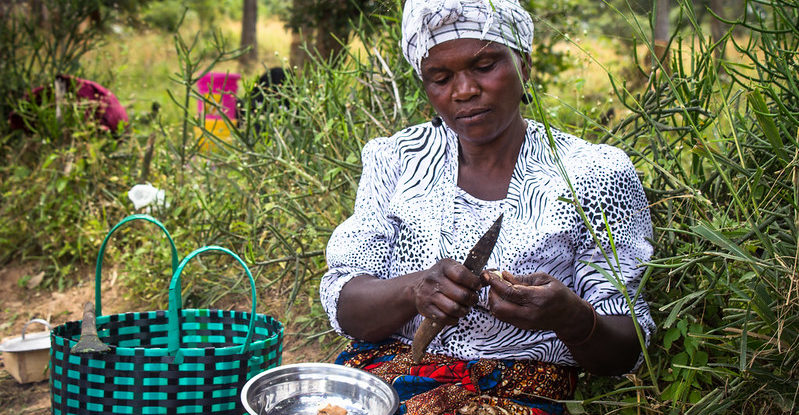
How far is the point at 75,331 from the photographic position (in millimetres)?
2184

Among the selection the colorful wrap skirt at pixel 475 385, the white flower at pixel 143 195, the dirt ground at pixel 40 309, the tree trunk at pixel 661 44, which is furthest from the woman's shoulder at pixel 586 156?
the white flower at pixel 143 195

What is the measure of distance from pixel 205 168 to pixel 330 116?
0.83 m

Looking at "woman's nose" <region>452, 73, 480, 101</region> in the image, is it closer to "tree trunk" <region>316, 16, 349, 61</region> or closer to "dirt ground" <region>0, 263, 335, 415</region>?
"dirt ground" <region>0, 263, 335, 415</region>

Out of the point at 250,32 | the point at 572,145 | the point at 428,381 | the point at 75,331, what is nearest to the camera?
the point at 428,381

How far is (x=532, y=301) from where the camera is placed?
1.58m

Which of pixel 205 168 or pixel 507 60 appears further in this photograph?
pixel 205 168

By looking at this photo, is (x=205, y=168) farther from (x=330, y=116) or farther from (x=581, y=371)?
(x=581, y=371)

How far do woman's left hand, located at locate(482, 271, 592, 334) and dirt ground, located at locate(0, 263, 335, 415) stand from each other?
1.61 metres

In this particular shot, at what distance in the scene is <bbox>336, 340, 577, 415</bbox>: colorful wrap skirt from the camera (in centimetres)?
176

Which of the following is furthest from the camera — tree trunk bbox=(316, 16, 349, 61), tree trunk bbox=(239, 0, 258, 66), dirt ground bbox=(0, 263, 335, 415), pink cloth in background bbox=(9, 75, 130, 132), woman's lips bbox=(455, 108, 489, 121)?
tree trunk bbox=(239, 0, 258, 66)

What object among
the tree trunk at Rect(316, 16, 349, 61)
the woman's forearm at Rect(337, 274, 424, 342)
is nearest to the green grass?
the woman's forearm at Rect(337, 274, 424, 342)

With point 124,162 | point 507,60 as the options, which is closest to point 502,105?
point 507,60

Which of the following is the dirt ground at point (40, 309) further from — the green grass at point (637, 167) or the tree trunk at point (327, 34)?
the tree trunk at point (327, 34)

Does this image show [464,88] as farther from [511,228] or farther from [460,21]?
[511,228]
